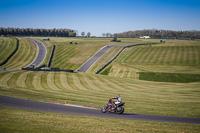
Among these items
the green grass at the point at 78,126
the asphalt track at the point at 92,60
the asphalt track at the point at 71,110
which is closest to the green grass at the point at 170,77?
the asphalt track at the point at 92,60

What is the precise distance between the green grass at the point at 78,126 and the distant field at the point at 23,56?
223 feet

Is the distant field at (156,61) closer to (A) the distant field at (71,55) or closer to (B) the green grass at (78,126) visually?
(A) the distant field at (71,55)

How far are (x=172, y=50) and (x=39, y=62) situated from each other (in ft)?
212

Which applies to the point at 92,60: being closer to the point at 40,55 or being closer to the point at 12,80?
the point at 40,55

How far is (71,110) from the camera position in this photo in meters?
20.9

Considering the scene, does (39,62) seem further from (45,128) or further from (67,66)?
(45,128)

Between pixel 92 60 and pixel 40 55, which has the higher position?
pixel 40 55

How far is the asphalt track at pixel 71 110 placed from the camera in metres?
18.6

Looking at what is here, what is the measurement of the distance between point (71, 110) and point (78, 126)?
642 cm

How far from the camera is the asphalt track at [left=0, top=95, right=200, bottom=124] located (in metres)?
18.6

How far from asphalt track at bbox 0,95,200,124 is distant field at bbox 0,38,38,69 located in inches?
2333

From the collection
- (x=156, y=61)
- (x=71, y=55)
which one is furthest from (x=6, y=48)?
(x=156, y=61)

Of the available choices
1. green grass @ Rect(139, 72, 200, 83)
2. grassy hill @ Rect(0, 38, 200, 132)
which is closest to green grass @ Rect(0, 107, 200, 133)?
grassy hill @ Rect(0, 38, 200, 132)

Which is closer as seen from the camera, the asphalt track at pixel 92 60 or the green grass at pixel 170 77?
the green grass at pixel 170 77
